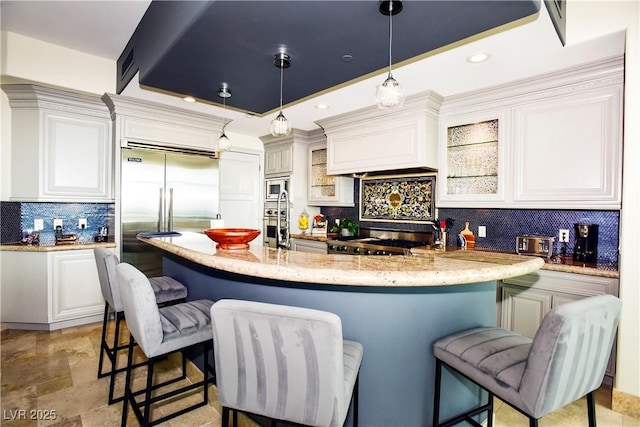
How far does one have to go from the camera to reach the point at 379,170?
363 cm

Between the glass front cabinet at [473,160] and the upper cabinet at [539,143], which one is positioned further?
the glass front cabinet at [473,160]

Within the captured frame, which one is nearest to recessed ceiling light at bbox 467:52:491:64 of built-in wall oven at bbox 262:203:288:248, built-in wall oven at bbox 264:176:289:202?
built-in wall oven at bbox 264:176:289:202

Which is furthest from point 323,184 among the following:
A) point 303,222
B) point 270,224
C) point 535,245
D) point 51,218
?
point 51,218

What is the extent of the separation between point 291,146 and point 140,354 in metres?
3.24

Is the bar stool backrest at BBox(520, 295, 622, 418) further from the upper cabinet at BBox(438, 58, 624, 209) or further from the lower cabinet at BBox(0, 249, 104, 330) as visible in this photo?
the lower cabinet at BBox(0, 249, 104, 330)

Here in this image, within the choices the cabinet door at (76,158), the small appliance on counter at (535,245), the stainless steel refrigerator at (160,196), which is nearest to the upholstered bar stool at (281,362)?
the small appliance on counter at (535,245)

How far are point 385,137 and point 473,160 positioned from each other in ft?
3.11

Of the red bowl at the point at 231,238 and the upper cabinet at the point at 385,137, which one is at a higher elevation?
the upper cabinet at the point at 385,137

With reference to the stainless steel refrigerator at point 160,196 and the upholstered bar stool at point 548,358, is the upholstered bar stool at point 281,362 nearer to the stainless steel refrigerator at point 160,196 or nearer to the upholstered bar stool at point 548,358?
the upholstered bar stool at point 548,358

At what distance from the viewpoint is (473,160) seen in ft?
10.4

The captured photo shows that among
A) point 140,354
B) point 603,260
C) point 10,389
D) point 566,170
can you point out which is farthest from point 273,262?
point 603,260

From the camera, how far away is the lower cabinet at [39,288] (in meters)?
3.18

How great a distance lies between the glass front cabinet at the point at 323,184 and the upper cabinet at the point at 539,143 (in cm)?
143

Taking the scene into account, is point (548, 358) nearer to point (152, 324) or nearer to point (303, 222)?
point (152, 324)
